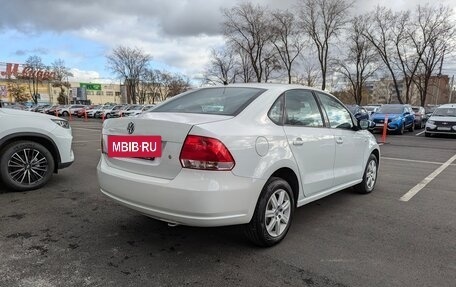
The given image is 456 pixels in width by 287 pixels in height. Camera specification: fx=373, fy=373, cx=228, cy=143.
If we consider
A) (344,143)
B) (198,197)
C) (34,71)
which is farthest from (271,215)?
(34,71)

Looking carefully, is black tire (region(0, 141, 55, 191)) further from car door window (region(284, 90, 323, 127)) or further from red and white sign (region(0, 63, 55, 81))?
red and white sign (region(0, 63, 55, 81))

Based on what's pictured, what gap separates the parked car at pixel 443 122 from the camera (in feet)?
54.5

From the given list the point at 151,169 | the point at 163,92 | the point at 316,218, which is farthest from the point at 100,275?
the point at 163,92

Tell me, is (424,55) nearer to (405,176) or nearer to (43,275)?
(405,176)

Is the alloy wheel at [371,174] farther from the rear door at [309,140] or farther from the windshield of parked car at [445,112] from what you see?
the windshield of parked car at [445,112]

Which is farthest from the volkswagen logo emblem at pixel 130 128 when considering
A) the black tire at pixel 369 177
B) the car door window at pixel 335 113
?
the black tire at pixel 369 177

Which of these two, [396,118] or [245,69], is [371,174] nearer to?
[396,118]

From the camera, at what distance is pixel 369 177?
19.0ft

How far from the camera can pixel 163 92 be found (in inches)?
3438

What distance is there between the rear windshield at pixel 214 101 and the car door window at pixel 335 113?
1.15 meters

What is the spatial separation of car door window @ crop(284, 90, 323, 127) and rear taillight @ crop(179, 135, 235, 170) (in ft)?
3.34

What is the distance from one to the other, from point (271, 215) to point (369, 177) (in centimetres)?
287

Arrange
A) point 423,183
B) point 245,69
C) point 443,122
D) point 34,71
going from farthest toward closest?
point 34,71, point 245,69, point 443,122, point 423,183

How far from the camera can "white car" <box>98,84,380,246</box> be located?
9.91 ft
